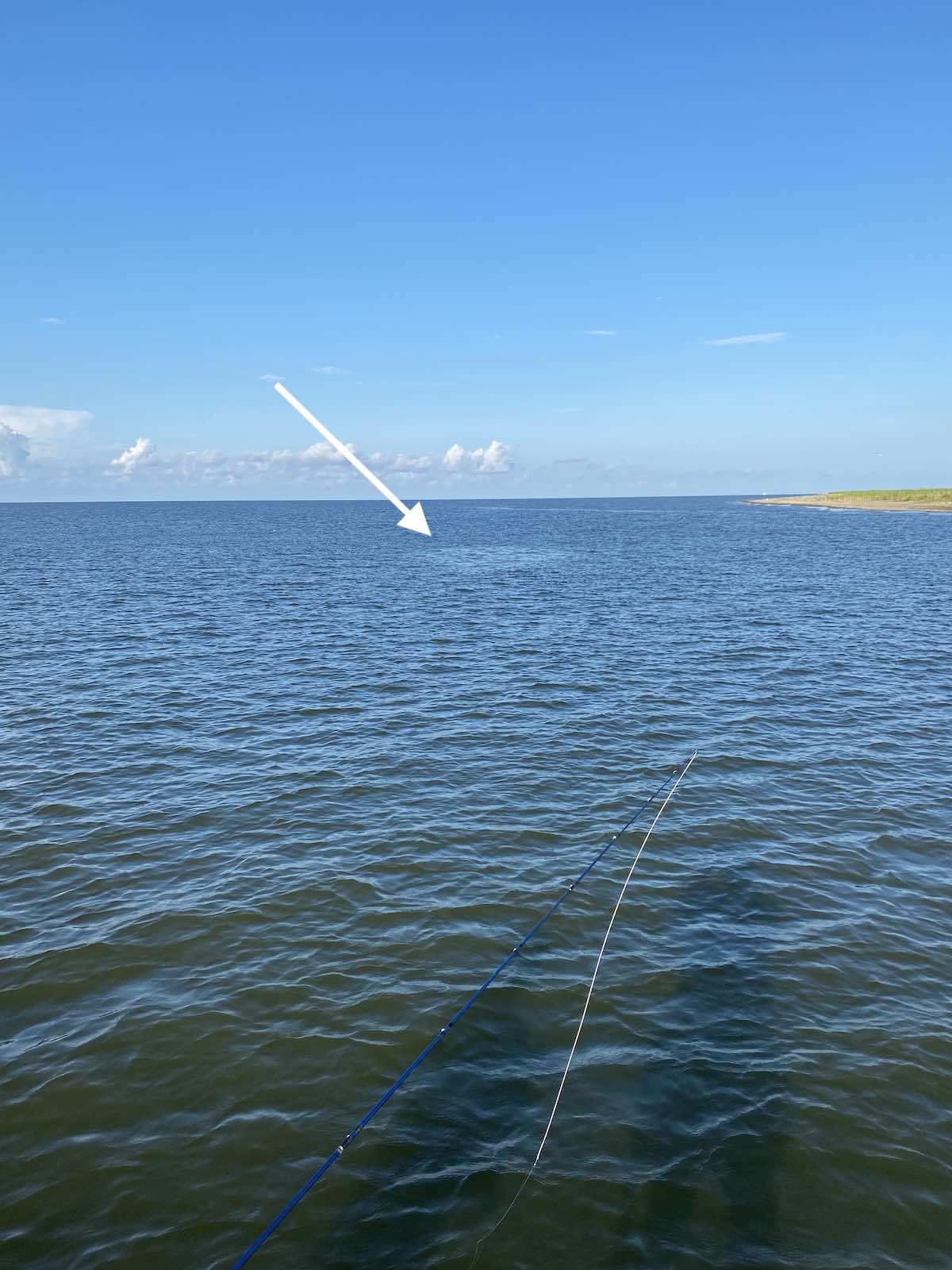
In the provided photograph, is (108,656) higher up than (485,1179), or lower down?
higher up

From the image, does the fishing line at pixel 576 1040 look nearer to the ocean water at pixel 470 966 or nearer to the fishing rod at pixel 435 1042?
the ocean water at pixel 470 966

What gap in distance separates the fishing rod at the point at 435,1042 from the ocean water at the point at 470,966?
0.21 meters

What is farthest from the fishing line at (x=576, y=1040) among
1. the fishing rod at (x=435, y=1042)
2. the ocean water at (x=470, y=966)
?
the fishing rod at (x=435, y=1042)

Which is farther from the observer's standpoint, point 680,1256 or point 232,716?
point 232,716

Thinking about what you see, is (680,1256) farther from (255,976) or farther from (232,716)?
(232,716)

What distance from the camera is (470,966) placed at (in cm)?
1329

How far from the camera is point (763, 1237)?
8570 mm

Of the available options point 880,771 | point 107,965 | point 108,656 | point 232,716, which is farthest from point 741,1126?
point 108,656

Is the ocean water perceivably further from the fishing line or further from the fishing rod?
the fishing rod

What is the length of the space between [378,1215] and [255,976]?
5.09m

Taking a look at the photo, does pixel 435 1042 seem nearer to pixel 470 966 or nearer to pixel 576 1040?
pixel 576 1040

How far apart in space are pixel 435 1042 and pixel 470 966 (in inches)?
114

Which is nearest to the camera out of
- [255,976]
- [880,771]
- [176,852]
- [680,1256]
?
[680,1256]

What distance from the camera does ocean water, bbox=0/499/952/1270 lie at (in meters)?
8.86
